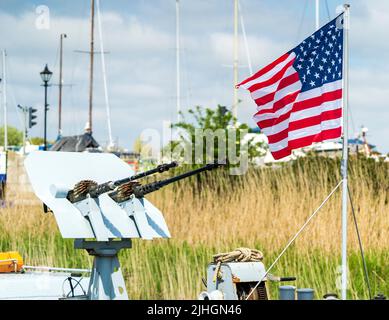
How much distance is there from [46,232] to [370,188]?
5.47 metres

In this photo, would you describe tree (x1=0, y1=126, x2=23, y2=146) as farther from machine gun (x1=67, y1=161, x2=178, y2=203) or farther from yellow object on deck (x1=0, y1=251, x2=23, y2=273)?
machine gun (x1=67, y1=161, x2=178, y2=203)

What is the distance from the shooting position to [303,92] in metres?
7.33

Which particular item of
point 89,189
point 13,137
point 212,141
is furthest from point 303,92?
point 13,137

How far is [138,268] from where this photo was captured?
11562mm

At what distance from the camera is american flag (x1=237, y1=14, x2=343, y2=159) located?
23.0ft

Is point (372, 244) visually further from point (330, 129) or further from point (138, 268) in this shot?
point (330, 129)

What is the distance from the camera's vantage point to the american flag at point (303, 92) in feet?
23.0

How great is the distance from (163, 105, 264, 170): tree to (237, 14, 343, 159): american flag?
1097 centimetres

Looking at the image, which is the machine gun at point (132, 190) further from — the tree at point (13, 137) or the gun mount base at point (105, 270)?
the tree at point (13, 137)

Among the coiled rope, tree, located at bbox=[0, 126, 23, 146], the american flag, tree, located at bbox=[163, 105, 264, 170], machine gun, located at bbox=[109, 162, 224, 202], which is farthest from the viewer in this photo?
tree, located at bbox=[0, 126, 23, 146]

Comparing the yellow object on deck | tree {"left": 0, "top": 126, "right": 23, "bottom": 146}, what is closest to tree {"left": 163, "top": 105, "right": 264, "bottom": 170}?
the yellow object on deck

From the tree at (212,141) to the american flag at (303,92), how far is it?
11.0m

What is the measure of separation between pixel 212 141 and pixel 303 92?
13.7 m

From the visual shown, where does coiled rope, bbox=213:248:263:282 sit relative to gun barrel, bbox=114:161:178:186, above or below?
below
